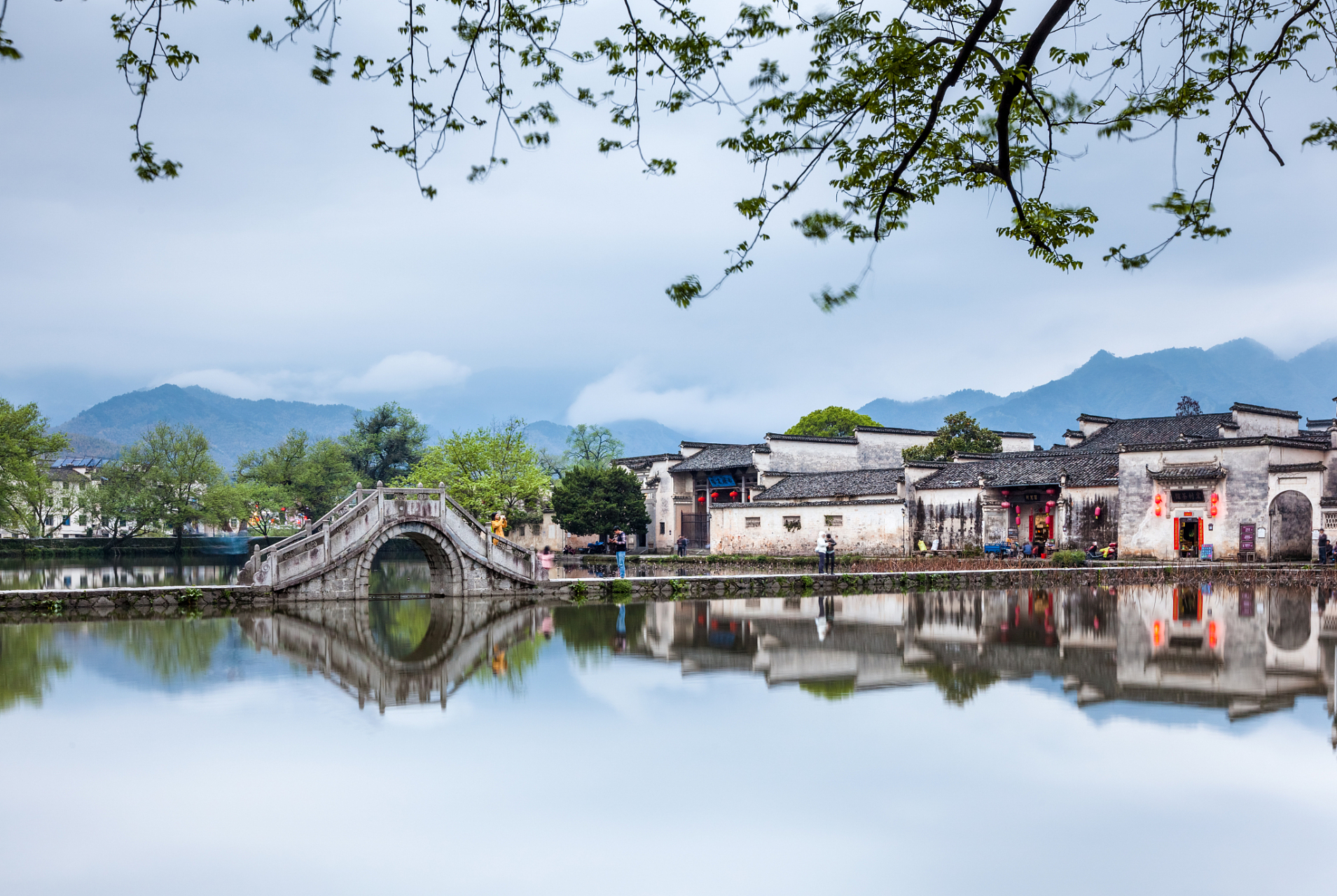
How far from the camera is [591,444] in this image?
81188 mm

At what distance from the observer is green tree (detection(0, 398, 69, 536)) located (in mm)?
45688

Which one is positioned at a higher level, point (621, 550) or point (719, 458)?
point (719, 458)

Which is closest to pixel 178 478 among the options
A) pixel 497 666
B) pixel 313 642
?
pixel 313 642

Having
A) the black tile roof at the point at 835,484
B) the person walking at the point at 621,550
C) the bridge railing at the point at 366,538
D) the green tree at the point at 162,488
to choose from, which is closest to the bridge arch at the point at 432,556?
the bridge railing at the point at 366,538

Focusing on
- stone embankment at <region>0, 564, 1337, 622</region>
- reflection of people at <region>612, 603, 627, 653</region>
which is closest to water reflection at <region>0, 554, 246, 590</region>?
stone embankment at <region>0, 564, 1337, 622</region>

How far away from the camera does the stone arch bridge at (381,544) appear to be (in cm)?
2186

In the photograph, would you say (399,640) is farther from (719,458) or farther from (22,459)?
(22,459)

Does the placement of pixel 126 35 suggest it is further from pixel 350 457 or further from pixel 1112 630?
pixel 350 457

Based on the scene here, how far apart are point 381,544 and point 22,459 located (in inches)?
1274

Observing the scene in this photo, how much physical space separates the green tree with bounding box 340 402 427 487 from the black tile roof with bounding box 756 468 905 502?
31829 mm

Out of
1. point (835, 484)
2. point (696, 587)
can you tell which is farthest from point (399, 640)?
point (835, 484)

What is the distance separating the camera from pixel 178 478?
56.2 m

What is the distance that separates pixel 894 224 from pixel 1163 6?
7.19ft

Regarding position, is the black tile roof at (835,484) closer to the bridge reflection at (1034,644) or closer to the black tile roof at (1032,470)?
the black tile roof at (1032,470)
